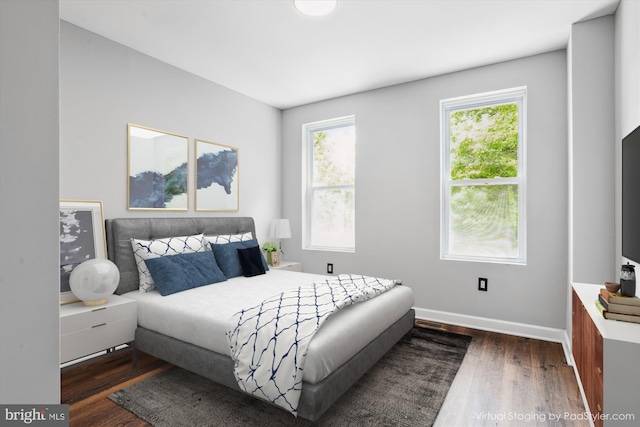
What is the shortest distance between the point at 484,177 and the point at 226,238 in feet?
9.40

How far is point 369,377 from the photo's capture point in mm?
2416

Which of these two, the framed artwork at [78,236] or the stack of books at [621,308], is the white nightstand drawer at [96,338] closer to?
the framed artwork at [78,236]

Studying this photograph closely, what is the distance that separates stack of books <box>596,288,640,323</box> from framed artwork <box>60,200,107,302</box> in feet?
11.3

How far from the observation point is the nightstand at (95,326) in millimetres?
2178

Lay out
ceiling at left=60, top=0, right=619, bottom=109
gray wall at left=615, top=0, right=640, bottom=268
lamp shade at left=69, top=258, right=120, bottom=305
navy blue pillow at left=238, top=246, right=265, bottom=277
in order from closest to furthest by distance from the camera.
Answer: gray wall at left=615, top=0, right=640, bottom=268, lamp shade at left=69, top=258, right=120, bottom=305, ceiling at left=60, top=0, right=619, bottom=109, navy blue pillow at left=238, top=246, right=265, bottom=277

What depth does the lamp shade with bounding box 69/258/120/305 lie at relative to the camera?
2.31m

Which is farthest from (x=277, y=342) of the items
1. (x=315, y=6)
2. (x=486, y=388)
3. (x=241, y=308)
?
(x=315, y=6)

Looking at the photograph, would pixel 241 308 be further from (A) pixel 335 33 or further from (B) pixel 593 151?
(B) pixel 593 151

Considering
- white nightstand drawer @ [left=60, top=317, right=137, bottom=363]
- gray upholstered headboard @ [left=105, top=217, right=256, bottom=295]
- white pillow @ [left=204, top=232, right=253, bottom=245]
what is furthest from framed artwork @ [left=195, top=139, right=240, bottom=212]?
white nightstand drawer @ [left=60, top=317, right=137, bottom=363]

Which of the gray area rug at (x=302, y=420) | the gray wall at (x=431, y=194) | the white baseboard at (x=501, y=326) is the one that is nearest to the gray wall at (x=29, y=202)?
the gray area rug at (x=302, y=420)

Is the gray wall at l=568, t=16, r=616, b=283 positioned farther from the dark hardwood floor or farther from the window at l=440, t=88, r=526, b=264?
the dark hardwood floor

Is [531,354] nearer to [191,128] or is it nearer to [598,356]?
[598,356]

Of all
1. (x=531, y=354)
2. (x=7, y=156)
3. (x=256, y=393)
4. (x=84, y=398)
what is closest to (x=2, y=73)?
(x=7, y=156)

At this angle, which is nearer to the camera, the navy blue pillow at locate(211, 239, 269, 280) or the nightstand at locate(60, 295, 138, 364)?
the nightstand at locate(60, 295, 138, 364)
